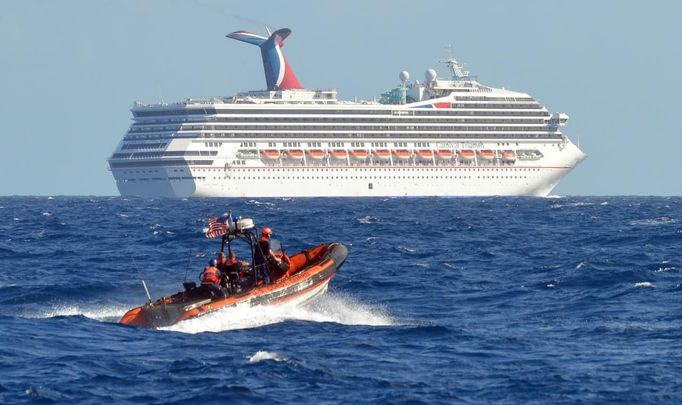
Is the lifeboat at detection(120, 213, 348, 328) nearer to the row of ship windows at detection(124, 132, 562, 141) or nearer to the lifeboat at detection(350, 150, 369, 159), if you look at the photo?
the row of ship windows at detection(124, 132, 562, 141)

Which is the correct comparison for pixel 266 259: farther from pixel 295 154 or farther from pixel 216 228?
pixel 295 154

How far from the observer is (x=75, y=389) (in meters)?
16.7

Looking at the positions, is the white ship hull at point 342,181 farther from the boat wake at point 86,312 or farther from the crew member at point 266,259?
the crew member at point 266,259

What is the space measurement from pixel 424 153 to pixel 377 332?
10443cm

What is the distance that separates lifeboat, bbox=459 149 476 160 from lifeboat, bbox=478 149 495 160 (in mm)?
670

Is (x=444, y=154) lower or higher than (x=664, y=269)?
higher

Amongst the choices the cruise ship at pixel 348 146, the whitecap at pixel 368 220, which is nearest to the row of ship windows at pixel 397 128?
the cruise ship at pixel 348 146

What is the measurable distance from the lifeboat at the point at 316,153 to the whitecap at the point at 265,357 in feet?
338

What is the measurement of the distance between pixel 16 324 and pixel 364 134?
342ft

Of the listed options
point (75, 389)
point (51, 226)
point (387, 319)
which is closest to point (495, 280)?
point (387, 319)

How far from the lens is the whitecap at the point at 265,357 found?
19031 mm

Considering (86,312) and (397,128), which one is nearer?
(86,312)

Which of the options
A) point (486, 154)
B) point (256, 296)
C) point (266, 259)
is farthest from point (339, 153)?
point (256, 296)

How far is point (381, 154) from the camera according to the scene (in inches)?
4889
